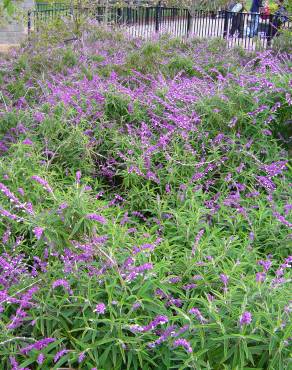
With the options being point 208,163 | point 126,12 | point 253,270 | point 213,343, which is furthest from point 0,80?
point 126,12

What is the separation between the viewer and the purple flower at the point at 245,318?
7.97 feet

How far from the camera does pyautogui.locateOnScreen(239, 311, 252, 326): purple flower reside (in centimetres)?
243

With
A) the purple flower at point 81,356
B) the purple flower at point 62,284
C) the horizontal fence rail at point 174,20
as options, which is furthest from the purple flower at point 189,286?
the horizontal fence rail at point 174,20

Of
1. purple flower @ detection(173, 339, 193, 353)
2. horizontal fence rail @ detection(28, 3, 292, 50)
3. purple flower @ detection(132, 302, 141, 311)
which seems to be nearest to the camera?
purple flower @ detection(173, 339, 193, 353)

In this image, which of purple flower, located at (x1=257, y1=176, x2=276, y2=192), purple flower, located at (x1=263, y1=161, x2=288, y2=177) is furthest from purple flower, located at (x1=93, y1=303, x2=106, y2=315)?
purple flower, located at (x1=263, y1=161, x2=288, y2=177)

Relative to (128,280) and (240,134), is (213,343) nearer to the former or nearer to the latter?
(128,280)

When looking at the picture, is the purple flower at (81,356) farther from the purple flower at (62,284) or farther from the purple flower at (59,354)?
the purple flower at (62,284)

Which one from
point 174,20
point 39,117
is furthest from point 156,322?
point 174,20

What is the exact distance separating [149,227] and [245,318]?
1553 millimetres

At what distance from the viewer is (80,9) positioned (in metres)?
11.5

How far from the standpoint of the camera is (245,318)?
244 centimetres

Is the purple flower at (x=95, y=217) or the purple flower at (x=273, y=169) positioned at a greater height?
the purple flower at (x=95, y=217)

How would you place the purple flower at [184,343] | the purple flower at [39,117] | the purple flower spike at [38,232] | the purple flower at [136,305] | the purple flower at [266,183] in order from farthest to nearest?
1. the purple flower at [39,117]
2. the purple flower at [266,183]
3. the purple flower spike at [38,232]
4. the purple flower at [136,305]
5. the purple flower at [184,343]

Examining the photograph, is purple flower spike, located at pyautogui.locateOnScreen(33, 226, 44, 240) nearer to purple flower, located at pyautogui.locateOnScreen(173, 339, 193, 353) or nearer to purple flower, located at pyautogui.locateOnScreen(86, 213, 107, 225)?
purple flower, located at pyautogui.locateOnScreen(86, 213, 107, 225)
